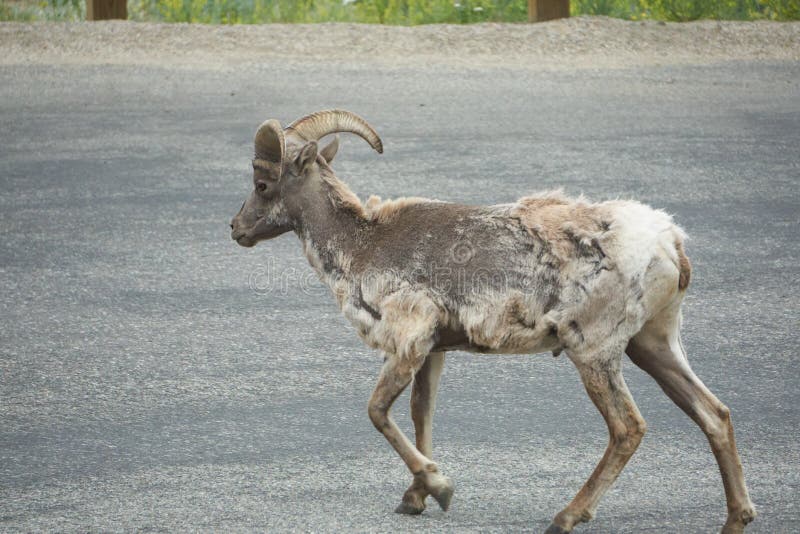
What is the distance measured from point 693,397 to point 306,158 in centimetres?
231

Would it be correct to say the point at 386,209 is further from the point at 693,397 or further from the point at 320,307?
the point at 320,307

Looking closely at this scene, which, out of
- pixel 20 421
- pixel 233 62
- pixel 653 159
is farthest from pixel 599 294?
pixel 233 62

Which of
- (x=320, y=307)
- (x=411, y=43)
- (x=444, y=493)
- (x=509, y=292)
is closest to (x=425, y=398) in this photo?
(x=444, y=493)

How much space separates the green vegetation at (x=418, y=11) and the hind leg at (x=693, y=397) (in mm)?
13497

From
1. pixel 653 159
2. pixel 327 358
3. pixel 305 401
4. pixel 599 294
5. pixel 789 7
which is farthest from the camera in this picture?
pixel 789 7

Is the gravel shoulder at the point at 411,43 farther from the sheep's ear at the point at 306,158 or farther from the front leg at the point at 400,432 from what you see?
the front leg at the point at 400,432

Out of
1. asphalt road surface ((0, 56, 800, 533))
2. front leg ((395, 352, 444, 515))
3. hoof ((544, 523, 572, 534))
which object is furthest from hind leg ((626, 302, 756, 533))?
front leg ((395, 352, 444, 515))

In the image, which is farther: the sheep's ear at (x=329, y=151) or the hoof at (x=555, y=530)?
the sheep's ear at (x=329, y=151)

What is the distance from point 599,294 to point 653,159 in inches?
317

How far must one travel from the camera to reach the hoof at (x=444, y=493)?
6.07 metres

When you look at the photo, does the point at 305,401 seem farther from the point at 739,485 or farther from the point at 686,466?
the point at 739,485

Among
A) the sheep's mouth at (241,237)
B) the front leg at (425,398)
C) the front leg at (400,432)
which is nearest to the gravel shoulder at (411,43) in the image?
the sheep's mouth at (241,237)

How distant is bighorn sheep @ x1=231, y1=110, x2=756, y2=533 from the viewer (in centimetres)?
582

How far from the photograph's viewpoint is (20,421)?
7539mm
